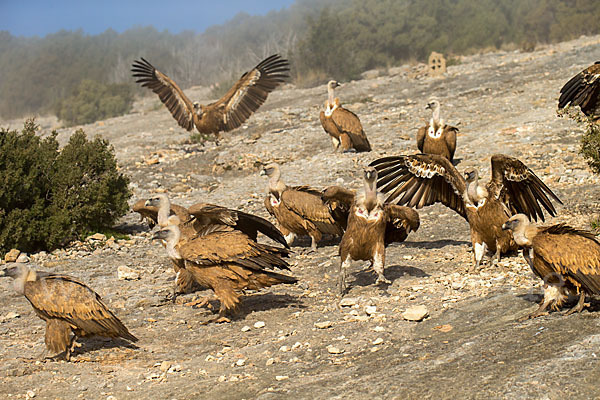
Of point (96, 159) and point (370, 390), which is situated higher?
point (96, 159)

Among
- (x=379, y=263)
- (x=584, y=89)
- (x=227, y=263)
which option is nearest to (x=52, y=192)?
(x=227, y=263)

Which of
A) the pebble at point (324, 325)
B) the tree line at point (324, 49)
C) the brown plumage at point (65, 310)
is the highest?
the tree line at point (324, 49)

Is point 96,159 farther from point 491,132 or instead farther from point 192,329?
point 491,132

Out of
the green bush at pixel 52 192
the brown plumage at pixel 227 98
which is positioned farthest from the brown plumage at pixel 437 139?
the brown plumage at pixel 227 98

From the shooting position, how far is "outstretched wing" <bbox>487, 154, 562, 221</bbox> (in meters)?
6.97

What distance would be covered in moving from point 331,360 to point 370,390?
35.8 inches

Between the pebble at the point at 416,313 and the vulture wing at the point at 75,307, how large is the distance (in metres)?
2.49

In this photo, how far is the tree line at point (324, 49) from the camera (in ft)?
130

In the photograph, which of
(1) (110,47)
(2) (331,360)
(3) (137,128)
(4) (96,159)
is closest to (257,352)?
(2) (331,360)

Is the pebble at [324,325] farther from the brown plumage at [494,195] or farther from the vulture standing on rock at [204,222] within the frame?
the brown plumage at [494,195]

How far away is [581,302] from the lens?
5.15 meters

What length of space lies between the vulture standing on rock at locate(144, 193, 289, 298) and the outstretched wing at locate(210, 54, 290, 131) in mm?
9640

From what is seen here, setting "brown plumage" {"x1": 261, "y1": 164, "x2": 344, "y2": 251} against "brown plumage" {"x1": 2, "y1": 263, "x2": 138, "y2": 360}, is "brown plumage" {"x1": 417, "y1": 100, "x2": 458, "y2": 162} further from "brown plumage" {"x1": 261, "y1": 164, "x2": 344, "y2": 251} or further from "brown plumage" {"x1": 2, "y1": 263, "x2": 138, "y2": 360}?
"brown plumage" {"x1": 2, "y1": 263, "x2": 138, "y2": 360}

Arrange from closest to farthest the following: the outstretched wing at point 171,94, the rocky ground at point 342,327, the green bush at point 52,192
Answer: the rocky ground at point 342,327 → the green bush at point 52,192 → the outstretched wing at point 171,94
